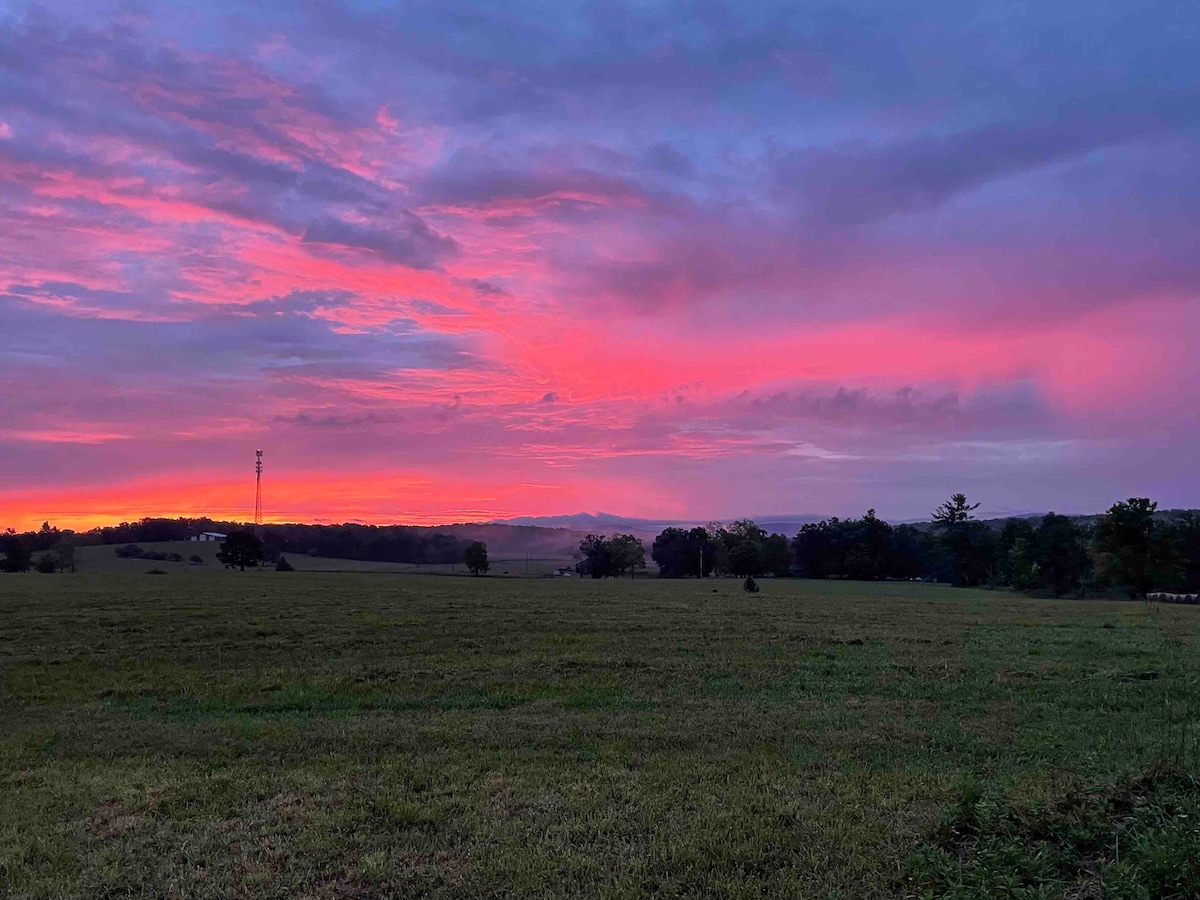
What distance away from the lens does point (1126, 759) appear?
8.70m

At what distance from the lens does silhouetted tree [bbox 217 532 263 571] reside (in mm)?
96312

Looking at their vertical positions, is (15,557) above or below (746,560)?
above

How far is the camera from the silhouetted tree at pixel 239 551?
96312 millimetres

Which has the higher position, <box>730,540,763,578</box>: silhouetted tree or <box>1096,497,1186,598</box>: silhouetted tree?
<box>1096,497,1186,598</box>: silhouetted tree

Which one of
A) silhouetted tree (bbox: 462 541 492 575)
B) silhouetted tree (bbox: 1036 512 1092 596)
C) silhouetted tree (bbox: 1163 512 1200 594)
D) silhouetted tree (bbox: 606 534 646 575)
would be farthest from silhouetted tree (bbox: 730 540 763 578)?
silhouetted tree (bbox: 1163 512 1200 594)

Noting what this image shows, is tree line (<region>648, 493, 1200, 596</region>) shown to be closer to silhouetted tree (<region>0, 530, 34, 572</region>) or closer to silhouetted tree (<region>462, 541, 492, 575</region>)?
silhouetted tree (<region>462, 541, 492, 575</region>)

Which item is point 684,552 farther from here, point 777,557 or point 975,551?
point 975,551

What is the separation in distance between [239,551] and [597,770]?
97.4 meters

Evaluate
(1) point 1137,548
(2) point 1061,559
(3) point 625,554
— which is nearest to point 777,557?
(3) point 625,554

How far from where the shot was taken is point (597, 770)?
8.40 meters

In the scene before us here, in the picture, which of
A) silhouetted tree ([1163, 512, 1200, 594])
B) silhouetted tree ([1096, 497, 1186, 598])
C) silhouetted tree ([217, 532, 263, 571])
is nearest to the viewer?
silhouetted tree ([1096, 497, 1186, 598])

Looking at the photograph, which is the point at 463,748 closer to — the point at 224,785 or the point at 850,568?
the point at 224,785

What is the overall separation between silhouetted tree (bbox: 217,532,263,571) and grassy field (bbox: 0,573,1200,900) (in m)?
81.8

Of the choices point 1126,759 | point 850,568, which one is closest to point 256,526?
point 850,568
